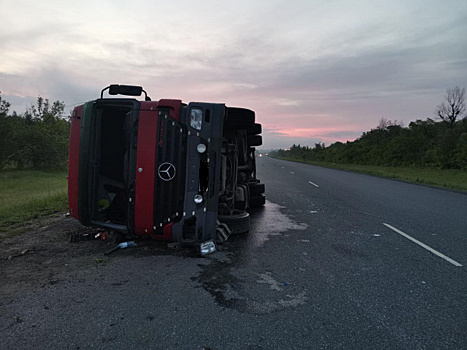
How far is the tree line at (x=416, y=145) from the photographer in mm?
26791

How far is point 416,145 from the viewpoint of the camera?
110ft

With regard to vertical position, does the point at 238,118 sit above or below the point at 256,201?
above

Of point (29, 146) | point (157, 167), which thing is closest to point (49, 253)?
point (157, 167)

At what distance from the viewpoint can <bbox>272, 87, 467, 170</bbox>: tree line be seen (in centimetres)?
2679

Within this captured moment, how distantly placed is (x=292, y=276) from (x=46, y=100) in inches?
1737

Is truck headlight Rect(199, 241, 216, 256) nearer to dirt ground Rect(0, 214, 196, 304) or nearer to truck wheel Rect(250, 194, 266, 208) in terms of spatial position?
dirt ground Rect(0, 214, 196, 304)

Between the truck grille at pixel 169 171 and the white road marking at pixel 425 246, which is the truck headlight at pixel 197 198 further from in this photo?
the white road marking at pixel 425 246

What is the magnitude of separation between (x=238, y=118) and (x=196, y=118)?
177 cm

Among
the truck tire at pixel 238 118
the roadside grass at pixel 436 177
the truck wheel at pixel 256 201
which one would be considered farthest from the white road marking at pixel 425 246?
the roadside grass at pixel 436 177

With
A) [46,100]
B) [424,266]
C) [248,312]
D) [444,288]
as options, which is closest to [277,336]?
[248,312]

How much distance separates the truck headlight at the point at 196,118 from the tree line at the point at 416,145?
26880 mm

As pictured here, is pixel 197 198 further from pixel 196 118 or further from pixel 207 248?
pixel 196 118

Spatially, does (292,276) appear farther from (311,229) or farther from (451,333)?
(311,229)

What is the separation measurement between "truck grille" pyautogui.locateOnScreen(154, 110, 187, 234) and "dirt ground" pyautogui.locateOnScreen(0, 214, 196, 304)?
64cm
